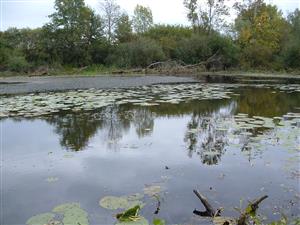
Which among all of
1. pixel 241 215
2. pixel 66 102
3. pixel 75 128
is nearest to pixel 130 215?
pixel 241 215

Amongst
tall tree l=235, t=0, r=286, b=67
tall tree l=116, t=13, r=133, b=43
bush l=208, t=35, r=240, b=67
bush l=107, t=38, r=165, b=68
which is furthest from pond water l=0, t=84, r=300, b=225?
tall tree l=116, t=13, r=133, b=43

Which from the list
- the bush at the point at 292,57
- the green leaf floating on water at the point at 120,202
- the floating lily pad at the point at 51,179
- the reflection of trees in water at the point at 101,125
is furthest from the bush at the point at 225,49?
the green leaf floating on water at the point at 120,202

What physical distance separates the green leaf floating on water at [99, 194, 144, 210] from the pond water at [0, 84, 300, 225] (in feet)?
0.13

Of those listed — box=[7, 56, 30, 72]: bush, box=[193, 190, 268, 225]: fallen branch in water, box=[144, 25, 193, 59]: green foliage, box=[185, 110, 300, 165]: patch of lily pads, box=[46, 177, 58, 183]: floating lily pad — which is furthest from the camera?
box=[144, 25, 193, 59]: green foliage

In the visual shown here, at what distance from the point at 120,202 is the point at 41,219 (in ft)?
2.41

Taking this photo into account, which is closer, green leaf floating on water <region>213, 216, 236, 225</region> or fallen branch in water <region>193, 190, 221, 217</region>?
green leaf floating on water <region>213, 216, 236, 225</region>

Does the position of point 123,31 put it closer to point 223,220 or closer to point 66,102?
point 66,102

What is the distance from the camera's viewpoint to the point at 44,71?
25734mm

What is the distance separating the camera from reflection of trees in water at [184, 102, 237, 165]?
5047 mm

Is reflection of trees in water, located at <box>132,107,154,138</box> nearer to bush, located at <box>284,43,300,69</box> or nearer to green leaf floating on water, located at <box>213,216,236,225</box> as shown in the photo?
green leaf floating on water, located at <box>213,216,236,225</box>

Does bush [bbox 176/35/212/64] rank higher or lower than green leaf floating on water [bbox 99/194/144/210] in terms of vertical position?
higher

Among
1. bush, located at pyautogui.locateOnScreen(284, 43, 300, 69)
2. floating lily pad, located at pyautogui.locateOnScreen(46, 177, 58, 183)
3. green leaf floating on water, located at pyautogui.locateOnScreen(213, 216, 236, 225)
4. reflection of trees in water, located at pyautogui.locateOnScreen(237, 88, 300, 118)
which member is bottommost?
floating lily pad, located at pyautogui.locateOnScreen(46, 177, 58, 183)

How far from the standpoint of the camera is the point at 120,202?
3.31m

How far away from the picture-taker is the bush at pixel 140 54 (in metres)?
28.2
